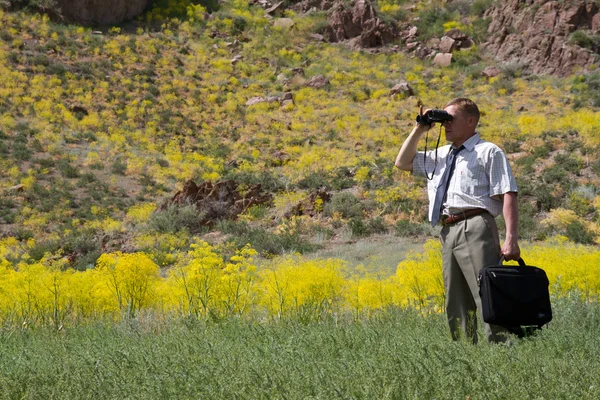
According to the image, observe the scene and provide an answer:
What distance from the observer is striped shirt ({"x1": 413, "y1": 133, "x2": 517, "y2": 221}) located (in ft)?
11.9

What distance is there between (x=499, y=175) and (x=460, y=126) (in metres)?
0.44

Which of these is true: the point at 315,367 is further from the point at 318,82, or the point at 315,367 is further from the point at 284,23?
the point at 284,23

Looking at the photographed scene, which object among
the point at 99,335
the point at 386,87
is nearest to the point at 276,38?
the point at 386,87

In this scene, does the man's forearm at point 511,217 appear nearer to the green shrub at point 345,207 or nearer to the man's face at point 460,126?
the man's face at point 460,126

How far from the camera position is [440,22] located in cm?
3847

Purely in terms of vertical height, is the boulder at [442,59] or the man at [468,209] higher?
the man at [468,209]

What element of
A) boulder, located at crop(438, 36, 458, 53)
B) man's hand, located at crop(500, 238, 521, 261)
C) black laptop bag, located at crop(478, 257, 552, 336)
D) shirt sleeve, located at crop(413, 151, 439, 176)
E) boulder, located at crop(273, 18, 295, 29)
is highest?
shirt sleeve, located at crop(413, 151, 439, 176)

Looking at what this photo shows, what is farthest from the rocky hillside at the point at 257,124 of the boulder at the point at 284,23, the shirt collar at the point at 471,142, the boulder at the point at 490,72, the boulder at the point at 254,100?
the shirt collar at the point at 471,142

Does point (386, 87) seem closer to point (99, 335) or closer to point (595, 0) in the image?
point (595, 0)

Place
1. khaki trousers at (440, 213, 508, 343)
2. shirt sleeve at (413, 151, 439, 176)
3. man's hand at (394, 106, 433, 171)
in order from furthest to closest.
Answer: shirt sleeve at (413, 151, 439, 176), man's hand at (394, 106, 433, 171), khaki trousers at (440, 213, 508, 343)

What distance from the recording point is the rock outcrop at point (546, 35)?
103 ft

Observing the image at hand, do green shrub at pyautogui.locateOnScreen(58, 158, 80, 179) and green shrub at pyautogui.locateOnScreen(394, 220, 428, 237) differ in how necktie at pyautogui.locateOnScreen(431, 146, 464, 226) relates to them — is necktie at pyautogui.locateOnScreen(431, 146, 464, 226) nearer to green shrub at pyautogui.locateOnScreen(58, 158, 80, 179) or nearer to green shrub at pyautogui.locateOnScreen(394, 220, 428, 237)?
green shrub at pyautogui.locateOnScreen(394, 220, 428, 237)

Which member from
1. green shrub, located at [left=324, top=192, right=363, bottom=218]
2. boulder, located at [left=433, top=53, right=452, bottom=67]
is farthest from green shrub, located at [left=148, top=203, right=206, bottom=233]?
boulder, located at [left=433, top=53, right=452, bottom=67]

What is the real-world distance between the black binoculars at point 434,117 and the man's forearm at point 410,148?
42 mm
